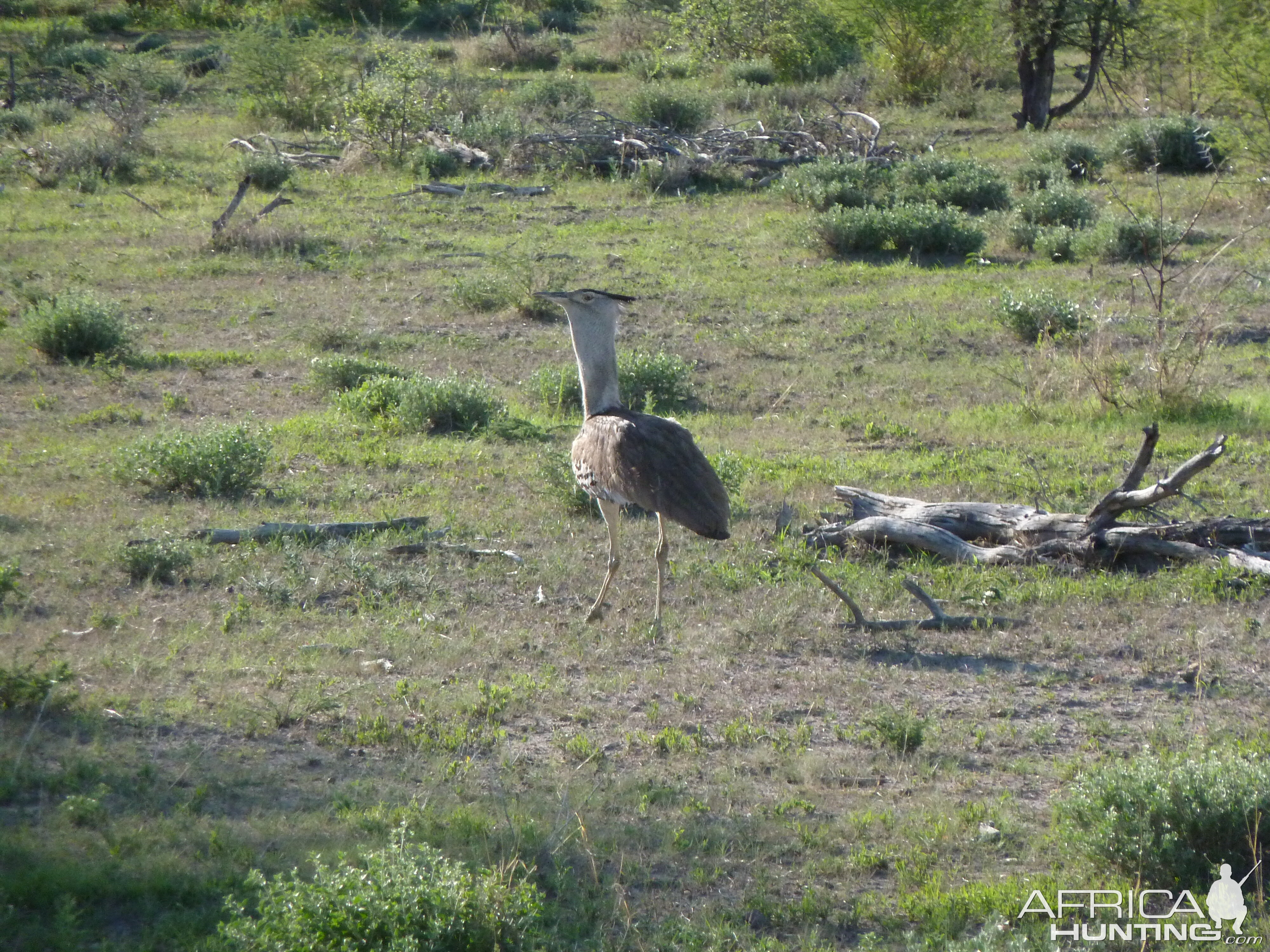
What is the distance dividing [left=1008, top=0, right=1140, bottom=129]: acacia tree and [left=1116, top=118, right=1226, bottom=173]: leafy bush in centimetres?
352

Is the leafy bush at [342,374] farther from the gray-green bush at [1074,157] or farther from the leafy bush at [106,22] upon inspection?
the leafy bush at [106,22]

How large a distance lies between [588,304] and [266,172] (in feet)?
43.1

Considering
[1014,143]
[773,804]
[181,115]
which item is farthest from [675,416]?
[181,115]

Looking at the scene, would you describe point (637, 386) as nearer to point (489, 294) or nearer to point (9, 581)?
point (489, 294)

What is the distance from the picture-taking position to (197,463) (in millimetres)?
8234

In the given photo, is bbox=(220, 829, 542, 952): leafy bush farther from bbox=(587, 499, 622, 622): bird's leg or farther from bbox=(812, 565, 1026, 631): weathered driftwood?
bbox=(812, 565, 1026, 631): weathered driftwood

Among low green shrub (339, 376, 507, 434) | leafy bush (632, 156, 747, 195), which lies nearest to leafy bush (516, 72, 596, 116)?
leafy bush (632, 156, 747, 195)

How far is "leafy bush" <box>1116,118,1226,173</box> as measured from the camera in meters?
19.4

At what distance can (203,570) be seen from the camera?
698cm

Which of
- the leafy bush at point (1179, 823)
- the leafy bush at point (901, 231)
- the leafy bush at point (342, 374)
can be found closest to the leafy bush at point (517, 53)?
the leafy bush at point (901, 231)

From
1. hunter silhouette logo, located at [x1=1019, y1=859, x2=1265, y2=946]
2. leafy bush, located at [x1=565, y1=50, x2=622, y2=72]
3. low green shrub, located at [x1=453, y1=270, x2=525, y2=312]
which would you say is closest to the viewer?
hunter silhouette logo, located at [x1=1019, y1=859, x2=1265, y2=946]

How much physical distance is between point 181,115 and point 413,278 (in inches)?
475

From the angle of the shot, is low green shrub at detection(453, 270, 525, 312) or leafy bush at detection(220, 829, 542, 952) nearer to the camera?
leafy bush at detection(220, 829, 542, 952)

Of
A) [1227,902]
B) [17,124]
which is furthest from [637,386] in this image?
[17,124]
